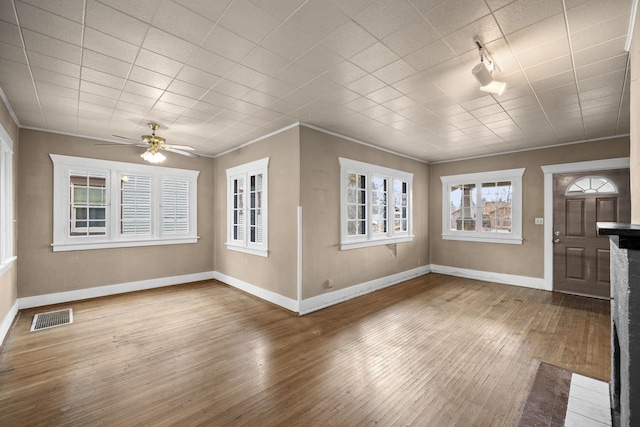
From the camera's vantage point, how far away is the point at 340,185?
4.63 meters

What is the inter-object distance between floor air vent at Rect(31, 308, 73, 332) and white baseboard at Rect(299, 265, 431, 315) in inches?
121

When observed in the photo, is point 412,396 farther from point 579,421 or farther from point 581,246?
point 581,246

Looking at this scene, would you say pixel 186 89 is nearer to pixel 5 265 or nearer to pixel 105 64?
pixel 105 64

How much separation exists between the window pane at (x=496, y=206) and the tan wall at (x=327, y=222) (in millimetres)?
2279

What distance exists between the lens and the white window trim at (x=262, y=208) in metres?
4.63

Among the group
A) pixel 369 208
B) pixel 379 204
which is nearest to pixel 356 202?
pixel 369 208

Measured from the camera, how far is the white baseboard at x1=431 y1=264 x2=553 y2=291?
17.6 feet

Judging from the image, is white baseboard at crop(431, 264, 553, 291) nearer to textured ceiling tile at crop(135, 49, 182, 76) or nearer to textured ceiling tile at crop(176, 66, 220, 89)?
textured ceiling tile at crop(176, 66, 220, 89)

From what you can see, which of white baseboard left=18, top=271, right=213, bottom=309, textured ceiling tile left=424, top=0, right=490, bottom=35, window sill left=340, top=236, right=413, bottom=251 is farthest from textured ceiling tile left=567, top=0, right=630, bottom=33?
white baseboard left=18, top=271, right=213, bottom=309

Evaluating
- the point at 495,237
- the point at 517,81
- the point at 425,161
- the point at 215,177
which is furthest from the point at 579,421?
the point at 215,177

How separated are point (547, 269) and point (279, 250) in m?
4.89

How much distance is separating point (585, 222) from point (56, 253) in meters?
8.68

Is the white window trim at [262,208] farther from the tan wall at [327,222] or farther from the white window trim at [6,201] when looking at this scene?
the white window trim at [6,201]

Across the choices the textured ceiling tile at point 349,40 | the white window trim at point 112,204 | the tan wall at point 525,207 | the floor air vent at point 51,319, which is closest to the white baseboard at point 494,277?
the tan wall at point 525,207
